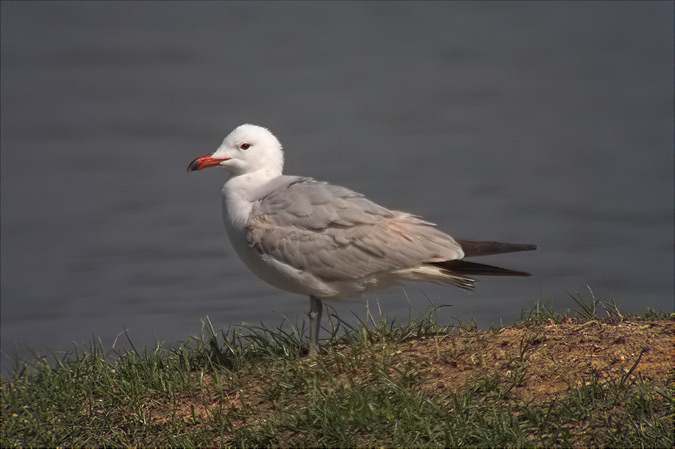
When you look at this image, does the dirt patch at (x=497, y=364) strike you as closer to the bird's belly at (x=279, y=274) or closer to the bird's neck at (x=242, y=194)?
the bird's belly at (x=279, y=274)

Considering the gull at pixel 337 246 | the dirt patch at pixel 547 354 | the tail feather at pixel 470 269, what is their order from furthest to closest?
the gull at pixel 337 246 → the tail feather at pixel 470 269 → the dirt patch at pixel 547 354

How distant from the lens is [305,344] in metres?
4.98

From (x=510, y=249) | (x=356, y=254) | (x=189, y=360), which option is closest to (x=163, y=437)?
(x=189, y=360)

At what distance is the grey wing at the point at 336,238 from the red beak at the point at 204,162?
2.20 ft

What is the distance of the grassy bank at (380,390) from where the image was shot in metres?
3.68

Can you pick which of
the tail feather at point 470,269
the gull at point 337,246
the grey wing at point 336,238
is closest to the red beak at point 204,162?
the gull at point 337,246

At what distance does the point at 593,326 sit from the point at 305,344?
2.18 m

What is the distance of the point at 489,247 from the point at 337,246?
1146 mm

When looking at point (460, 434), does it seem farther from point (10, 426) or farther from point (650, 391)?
point (10, 426)

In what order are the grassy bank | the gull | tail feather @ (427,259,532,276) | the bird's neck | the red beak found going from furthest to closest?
the red beak
the bird's neck
the gull
tail feather @ (427,259,532,276)
the grassy bank

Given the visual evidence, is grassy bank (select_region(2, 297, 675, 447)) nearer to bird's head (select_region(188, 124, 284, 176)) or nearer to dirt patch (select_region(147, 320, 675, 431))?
dirt patch (select_region(147, 320, 675, 431))

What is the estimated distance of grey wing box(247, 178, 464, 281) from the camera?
479 centimetres

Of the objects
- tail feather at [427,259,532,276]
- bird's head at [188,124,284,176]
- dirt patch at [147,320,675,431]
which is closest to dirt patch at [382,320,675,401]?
dirt patch at [147,320,675,431]

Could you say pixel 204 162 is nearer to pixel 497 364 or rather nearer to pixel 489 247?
pixel 489 247
